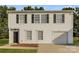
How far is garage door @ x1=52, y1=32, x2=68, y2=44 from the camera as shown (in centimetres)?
218

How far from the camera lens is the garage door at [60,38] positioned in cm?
218

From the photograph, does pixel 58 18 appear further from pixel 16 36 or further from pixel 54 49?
pixel 16 36

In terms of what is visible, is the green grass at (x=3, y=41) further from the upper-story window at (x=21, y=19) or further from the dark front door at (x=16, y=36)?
the upper-story window at (x=21, y=19)

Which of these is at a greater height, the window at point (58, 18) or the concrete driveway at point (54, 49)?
the window at point (58, 18)

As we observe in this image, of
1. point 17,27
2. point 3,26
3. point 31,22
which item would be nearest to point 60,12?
point 31,22

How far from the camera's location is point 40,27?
2172mm

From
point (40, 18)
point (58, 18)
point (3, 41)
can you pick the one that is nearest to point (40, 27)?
point (40, 18)

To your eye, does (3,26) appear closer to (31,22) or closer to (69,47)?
(31,22)

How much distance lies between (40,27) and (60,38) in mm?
232

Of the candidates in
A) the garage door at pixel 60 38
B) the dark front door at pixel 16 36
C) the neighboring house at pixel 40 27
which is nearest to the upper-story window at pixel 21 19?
the neighboring house at pixel 40 27

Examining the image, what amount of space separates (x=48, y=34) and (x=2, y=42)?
474 mm

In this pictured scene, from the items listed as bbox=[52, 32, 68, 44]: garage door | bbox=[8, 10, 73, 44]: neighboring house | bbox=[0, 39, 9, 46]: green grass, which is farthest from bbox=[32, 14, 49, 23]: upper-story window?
bbox=[0, 39, 9, 46]: green grass
